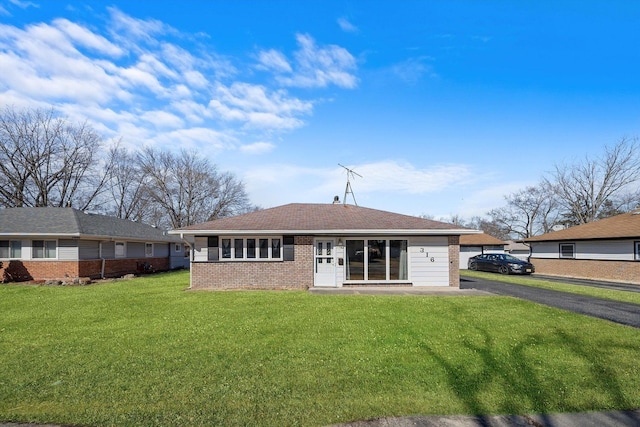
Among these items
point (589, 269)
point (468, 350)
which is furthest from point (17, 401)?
point (589, 269)

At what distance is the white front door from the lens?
15086 millimetres

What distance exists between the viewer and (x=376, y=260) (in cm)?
1527

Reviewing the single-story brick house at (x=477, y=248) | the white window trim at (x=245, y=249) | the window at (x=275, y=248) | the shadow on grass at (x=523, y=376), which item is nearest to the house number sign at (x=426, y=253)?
the white window trim at (x=245, y=249)

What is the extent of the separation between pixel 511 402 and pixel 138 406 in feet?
14.7

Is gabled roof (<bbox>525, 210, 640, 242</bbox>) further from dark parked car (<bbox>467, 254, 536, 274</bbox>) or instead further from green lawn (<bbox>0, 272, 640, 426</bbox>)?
green lawn (<bbox>0, 272, 640, 426</bbox>)

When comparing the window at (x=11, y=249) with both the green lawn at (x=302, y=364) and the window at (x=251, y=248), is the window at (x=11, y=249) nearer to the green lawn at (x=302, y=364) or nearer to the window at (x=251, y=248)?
the green lawn at (x=302, y=364)

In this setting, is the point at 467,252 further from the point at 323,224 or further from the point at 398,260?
the point at 323,224

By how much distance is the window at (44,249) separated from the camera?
18.5 metres

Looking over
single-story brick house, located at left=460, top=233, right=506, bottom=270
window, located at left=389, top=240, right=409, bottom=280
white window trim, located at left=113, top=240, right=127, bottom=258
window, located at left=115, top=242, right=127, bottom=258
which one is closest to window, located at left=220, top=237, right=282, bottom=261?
window, located at left=389, top=240, right=409, bottom=280

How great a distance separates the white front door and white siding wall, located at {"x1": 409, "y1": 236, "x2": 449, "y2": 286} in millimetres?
3482

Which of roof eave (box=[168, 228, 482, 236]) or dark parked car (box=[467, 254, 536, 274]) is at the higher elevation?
roof eave (box=[168, 228, 482, 236])

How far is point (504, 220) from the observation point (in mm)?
60500

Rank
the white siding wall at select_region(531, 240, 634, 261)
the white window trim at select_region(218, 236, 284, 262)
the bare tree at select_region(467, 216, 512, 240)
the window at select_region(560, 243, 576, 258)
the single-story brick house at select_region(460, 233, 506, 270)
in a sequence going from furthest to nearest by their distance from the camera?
1. the bare tree at select_region(467, 216, 512, 240)
2. the single-story brick house at select_region(460, 233, 506, 270)
3. the window at select_region(560, 243, 576, 258)
4. the white siding wall at select_region(531, 240, 634, 261)
5. the white window trim at select_region(218, 236, 284, 262)

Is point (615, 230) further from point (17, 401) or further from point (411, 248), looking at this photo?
point (17, 401)
